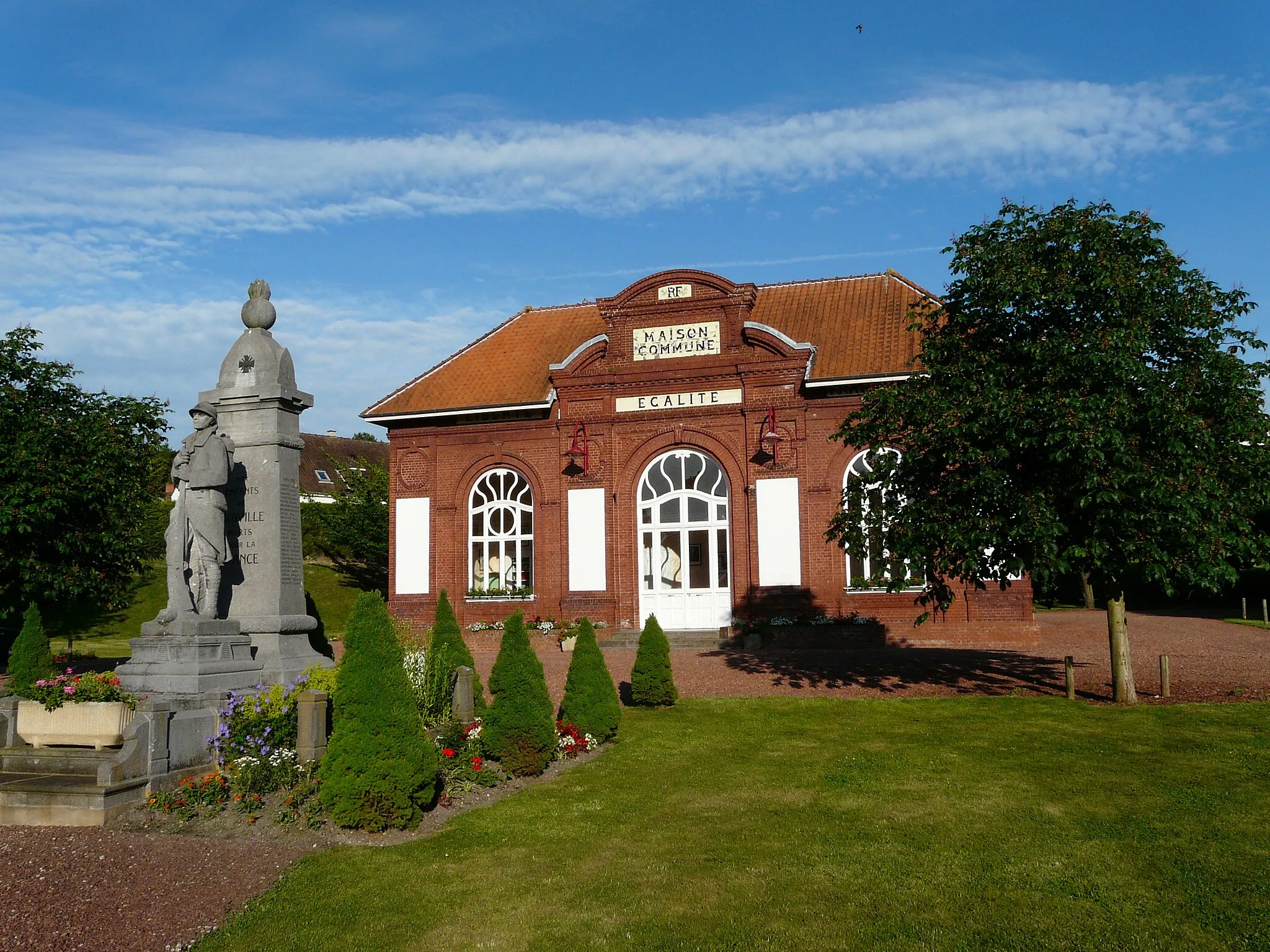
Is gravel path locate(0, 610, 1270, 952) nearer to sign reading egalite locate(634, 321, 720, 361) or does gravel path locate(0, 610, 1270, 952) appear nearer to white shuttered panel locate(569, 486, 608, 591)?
white shuttered panel locate(569, 486, 608, 591)

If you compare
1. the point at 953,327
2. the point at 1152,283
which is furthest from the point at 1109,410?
the point at 953,327

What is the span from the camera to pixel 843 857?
7.31 m

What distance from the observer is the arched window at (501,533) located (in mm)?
24812

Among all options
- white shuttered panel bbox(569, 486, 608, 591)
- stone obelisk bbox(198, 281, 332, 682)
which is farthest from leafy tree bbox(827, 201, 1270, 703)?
white shuttered panel bbox(569, 486, 608, 591)

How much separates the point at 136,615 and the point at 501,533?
50.6ft

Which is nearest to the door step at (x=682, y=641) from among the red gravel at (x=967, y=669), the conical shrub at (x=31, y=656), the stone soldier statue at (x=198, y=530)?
the red gravel at (x=967, y=669)

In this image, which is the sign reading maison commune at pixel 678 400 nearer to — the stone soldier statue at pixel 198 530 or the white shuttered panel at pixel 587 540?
the white shuttered panel at pixel 587 540

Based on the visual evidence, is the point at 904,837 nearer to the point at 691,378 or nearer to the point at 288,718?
the point at 288,718

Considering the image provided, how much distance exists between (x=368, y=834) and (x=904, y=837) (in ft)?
13.9

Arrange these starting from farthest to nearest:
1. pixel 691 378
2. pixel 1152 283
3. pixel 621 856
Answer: pixel 691 378, pixel 1152 283, pixel 621 856

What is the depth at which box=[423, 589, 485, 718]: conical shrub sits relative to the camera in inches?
469

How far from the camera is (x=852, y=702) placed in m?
13.8

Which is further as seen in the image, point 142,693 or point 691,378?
point 691,378

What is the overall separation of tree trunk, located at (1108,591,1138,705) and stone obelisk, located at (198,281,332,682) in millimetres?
10070
